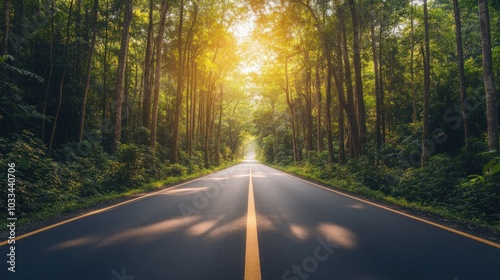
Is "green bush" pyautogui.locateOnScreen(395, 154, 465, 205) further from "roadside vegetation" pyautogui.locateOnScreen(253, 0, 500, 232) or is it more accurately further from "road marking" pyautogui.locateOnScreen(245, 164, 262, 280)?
"road marking" pyautogui.locateOnScreen(245, 164, 262, 280)

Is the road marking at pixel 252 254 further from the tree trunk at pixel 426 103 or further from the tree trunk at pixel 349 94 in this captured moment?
the tree trunk at pixel 426 103

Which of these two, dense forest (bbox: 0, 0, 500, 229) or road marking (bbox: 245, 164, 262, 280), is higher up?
dense forest (bbox: 0, 0, 500, 229)

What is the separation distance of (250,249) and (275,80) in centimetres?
3096

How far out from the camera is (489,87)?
9.73 meters

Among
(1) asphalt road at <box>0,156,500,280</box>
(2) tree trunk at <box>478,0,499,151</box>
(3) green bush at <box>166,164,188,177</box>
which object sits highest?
(2) tree trunk at <box>478,0,499,151</box>

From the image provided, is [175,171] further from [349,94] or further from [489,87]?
[489,87]

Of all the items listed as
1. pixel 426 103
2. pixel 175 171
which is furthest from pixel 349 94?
pixel 175 171

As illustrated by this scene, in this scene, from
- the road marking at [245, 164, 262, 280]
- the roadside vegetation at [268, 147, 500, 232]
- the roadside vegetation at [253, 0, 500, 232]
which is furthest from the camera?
the roadside vegetation at [253, 0, 500, 232]

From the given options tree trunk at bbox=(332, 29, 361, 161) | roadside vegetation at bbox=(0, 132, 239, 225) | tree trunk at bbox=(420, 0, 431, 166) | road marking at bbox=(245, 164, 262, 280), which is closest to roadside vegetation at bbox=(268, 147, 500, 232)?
tree trunk at bbox=(332, 29, 361, 161)

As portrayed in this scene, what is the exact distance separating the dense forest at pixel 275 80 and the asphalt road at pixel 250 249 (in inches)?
95.0

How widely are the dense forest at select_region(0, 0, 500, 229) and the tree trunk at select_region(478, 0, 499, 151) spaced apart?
0.04 metres

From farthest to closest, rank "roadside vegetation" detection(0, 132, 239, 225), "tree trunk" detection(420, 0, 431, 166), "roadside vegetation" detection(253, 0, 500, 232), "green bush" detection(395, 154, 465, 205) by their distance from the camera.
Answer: "tree trunk" detection(420, 0, 431, 166)
"roadside vegetation" detection(253, 0, 500, 232)
"green bush" detection(395, 154, 465, 205)
"roadside vegetation" detection(0, 132, 239, 225)

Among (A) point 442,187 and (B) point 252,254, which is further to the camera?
(A) point 442,187

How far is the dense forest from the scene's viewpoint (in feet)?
30.7
